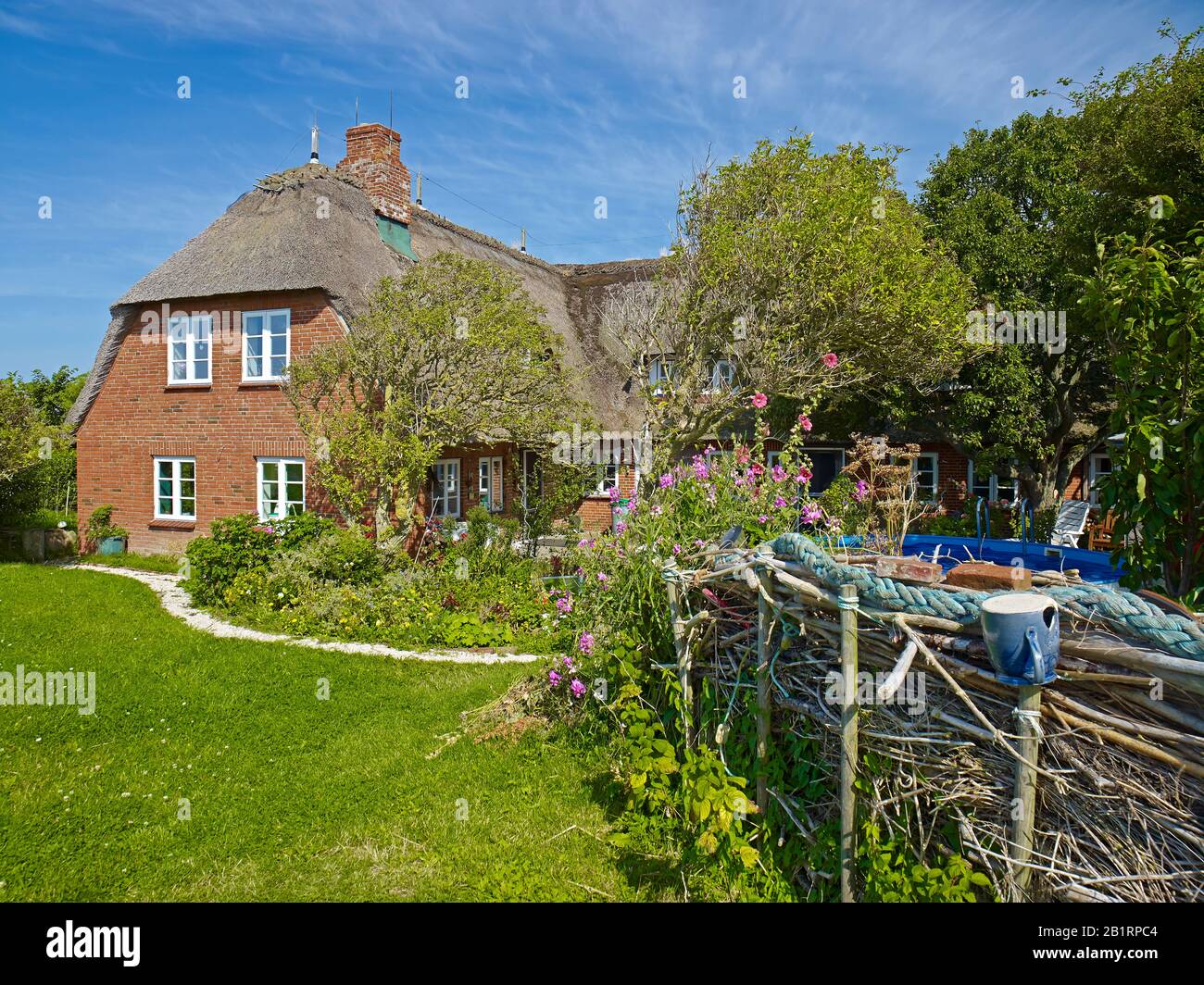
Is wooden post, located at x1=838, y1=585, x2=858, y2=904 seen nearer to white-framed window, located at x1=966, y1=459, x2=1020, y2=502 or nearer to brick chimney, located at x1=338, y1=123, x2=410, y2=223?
brick chimney, located at x1=338, y1=123, x2=410, y2=223

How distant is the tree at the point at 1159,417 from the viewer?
4.12 metres

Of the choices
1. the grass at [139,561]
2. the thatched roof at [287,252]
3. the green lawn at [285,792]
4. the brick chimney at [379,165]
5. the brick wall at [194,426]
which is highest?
the brick chimney at [379,165]

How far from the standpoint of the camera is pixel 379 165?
17.0 meters

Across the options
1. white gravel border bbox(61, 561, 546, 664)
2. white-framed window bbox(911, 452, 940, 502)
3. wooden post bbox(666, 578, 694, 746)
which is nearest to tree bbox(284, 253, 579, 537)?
white gravel border bbox(61, 561, 546, 664)

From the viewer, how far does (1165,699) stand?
2559 mm

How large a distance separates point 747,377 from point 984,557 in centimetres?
477

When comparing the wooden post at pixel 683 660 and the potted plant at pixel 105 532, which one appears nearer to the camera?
the wooden post at pixel 683 660

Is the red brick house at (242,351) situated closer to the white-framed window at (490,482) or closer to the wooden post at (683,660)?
the white-framed window at (490,482)

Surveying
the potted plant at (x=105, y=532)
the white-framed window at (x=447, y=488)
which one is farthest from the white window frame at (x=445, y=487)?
the potted plant at (x=105, y=532)

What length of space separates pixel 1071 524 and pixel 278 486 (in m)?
14.8

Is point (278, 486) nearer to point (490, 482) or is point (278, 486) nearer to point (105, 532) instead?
point (105, 532)

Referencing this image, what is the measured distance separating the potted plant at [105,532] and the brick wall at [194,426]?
0.55 feet

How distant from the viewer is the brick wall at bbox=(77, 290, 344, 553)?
47.2 feet

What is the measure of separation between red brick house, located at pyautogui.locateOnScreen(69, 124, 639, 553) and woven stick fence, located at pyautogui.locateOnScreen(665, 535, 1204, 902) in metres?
11.7
